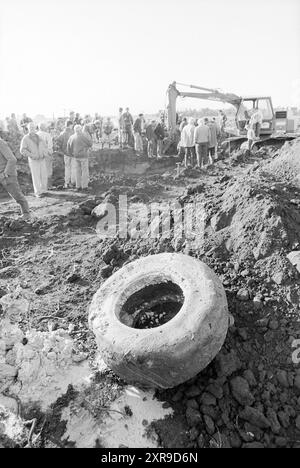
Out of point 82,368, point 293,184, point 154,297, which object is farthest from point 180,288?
point 293,184

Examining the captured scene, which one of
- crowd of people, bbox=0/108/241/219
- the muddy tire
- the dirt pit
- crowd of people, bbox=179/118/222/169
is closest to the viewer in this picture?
the muddy tire

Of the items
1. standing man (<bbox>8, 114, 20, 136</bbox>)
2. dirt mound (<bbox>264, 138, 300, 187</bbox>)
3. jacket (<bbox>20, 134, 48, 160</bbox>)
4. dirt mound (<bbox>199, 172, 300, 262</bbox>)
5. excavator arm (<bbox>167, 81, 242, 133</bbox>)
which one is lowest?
dirt mound (<bbox>199, 172, 300, 262</bbox>)

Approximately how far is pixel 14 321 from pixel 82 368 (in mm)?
1244

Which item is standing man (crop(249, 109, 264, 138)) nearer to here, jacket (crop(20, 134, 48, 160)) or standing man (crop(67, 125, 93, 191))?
standing man (crop(67, 125, 93, 191))

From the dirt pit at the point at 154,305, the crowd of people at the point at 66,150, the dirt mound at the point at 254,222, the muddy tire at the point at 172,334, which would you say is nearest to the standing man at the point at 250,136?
the crowd of people at the point at 66,150

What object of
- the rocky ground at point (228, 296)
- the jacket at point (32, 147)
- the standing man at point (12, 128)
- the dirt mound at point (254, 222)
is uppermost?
the standing man at point (12, 128)

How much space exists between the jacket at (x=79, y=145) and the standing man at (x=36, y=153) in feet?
2.35

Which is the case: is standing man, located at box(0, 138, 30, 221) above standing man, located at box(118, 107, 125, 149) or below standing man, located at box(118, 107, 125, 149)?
below

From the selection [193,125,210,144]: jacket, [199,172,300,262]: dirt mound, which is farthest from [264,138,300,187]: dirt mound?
[193,125,210,144]: jacket

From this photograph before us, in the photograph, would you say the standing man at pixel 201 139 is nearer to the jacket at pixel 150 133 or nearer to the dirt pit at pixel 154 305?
the jacket at pixel 150 133

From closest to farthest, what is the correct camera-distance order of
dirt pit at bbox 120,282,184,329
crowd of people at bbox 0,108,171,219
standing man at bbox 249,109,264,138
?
dirt pit at bbox 120,282,184,329 < crowd of people at bbox 0,108,171,219 < standing man at bbox 249,109,264,138

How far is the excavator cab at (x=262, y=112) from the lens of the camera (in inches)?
579

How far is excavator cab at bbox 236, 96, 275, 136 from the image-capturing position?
14699 millimetres

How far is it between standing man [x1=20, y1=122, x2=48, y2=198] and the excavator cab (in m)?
9.11
